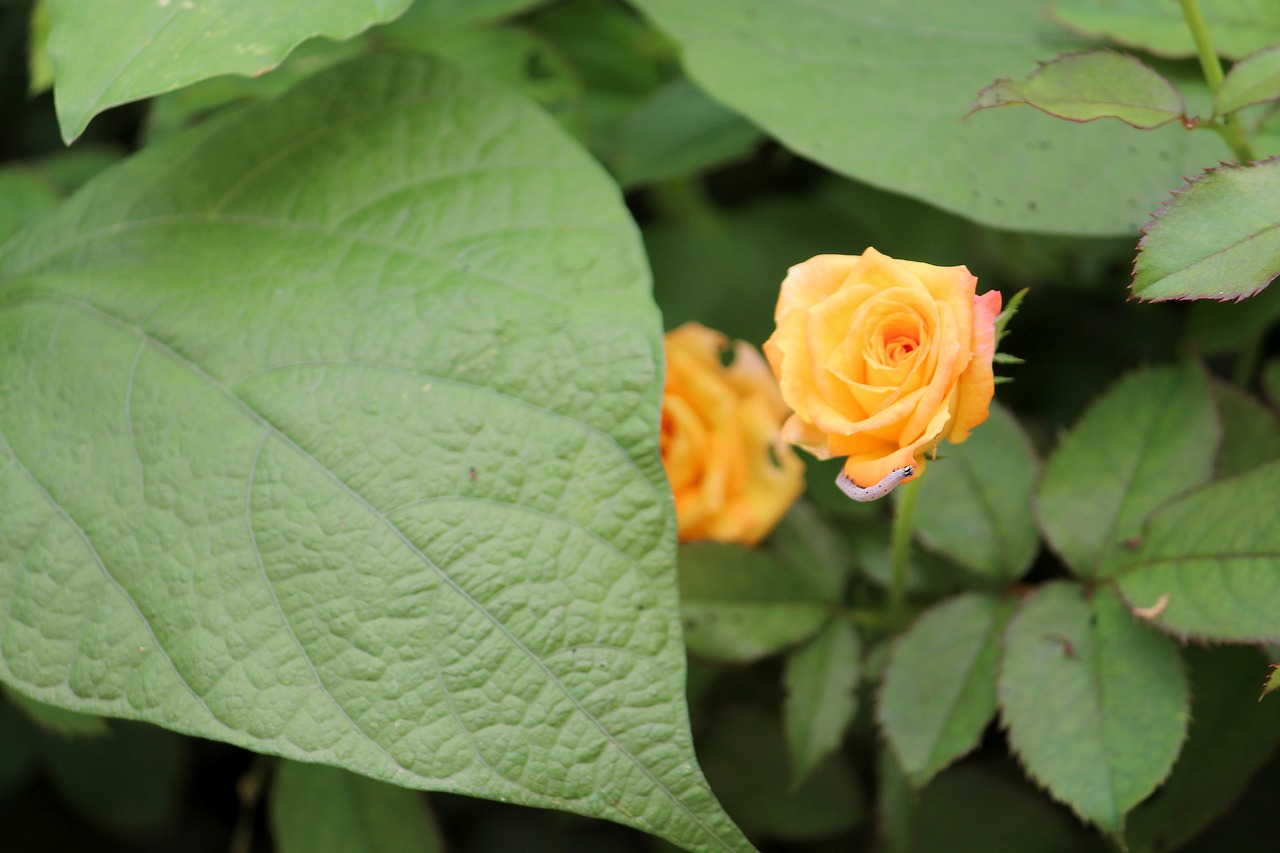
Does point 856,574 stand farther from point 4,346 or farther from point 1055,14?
point 4,346

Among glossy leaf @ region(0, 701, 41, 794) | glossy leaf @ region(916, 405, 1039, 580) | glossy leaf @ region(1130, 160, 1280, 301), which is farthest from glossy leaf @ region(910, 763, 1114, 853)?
glossy leaf @ region(0, 701, 41, 794)

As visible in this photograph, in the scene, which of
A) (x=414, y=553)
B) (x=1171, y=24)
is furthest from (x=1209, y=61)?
(x=414, y=553)

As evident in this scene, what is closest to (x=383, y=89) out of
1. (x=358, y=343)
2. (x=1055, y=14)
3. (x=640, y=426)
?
(x=358, y=343)

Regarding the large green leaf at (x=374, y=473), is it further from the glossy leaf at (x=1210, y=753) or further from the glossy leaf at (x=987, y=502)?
the glossy leaf at (x=1210, y=753)

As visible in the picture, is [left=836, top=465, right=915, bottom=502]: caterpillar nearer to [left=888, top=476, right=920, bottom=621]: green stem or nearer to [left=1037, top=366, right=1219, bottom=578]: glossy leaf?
[left=888, top=476, right=920, bottom=621]: green stem

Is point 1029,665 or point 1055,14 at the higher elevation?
point 1055,14

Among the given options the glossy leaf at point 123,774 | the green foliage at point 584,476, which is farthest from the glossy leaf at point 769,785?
the glossy leaf at point 123,774
